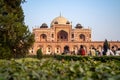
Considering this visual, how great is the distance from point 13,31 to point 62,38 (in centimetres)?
5143

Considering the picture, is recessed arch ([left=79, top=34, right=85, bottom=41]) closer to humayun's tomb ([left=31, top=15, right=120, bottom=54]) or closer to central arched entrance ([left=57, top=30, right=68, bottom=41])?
humayun's tomb ([left=31, top=15, right=120, bottom=54])

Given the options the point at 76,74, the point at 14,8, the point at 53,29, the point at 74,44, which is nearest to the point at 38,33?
the point at 53,29

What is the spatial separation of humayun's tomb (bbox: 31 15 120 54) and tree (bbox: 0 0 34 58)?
4423cm

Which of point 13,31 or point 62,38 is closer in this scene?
point 13,31

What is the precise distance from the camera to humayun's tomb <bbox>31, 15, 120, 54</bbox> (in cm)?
6738

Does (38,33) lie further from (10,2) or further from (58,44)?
(10,2)

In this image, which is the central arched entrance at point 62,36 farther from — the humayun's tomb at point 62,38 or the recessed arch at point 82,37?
the recessed arch at point 82,37

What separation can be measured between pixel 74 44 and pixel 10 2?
151ft

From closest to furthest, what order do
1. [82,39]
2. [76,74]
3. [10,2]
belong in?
1. [76,74]
2. [10,2]
3. [82,39]

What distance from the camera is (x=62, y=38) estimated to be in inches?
2844

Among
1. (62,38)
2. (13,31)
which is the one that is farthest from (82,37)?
(13,31)

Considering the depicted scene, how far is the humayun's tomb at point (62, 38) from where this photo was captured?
221 feet

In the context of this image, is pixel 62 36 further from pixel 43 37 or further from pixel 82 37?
pixel 82 37

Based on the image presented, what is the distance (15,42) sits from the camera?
2161 centimetres
